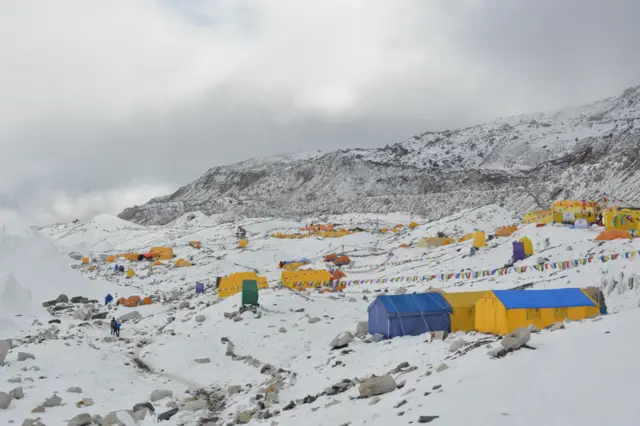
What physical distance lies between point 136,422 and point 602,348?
471 inches

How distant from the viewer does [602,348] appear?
9.25m

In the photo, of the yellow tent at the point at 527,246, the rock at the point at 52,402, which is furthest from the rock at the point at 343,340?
the yellow tent at the point at 527,246

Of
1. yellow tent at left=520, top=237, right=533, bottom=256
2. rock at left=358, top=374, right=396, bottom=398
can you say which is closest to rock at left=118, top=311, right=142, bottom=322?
rock at left=358, top=374, right=396, bottom=398

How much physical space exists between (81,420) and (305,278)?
26530 mm

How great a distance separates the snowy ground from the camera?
27.7ft

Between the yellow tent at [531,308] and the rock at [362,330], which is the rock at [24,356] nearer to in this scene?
the rock at [362,330]

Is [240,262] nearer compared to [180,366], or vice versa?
[180,366]

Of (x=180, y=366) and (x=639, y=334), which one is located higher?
(x=639, y=334)

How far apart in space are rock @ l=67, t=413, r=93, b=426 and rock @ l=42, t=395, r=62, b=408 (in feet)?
6.35

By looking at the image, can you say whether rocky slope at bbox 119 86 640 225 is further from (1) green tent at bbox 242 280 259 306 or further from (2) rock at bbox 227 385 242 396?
(2) rock at bbox 227 385 242 396

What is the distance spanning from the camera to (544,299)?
1686cm

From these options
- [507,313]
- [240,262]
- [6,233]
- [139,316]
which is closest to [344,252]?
[240,262]

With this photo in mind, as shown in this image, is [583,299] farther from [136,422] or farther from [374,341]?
[136,422]

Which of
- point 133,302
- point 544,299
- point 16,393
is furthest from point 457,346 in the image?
point 133,302
